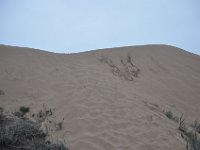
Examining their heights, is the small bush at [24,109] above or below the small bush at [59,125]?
above

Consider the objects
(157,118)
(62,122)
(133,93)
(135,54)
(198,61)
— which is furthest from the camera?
(198,61)

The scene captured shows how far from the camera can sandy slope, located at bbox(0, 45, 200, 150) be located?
5.25 m

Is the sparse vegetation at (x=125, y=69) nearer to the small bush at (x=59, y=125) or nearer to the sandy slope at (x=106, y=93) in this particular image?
the sandy slope at (x=106, y=93)

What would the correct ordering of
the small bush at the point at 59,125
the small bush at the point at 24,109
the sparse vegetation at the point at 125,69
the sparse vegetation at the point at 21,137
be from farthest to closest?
the sparse vegetation at the point at 125,69, the small bush at the point at 24,109, the small bush at the point at 59,125, the sparse vegetation at the point at 21,137

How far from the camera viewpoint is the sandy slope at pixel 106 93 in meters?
5.25

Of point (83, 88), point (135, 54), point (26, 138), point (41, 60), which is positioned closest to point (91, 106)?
point (83, 88)

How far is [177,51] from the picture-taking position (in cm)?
1456

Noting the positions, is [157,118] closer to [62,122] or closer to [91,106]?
[91,106]

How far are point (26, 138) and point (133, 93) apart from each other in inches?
167

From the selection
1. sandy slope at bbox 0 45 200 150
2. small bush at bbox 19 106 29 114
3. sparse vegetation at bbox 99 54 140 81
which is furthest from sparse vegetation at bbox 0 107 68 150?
sparse vegetation at bbox 99 54 140 81

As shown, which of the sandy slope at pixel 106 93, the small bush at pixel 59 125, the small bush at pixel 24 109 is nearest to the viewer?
the sandy slope at pixel 106 93

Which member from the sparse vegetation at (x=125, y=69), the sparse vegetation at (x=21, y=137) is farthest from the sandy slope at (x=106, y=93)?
the sparse vegetation at (x=21, y=137)

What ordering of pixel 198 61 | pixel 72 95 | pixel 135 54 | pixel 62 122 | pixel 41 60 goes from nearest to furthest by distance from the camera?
pixel 62 122 → pixel 72 95 → pixel 41 60 → pixel 135 54 → pixel 198 61

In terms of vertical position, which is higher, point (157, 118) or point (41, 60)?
point (41, 60)
